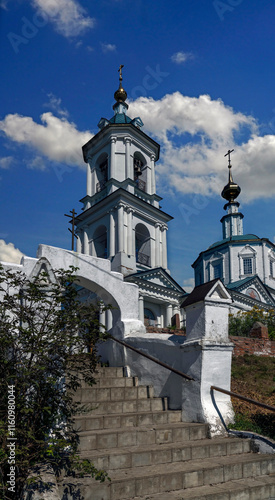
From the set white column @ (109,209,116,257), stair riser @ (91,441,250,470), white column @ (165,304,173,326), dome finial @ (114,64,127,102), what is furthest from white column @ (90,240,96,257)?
stair riser @ (91,441,250,470)

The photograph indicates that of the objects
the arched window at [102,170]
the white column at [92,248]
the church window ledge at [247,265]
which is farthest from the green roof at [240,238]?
the white column at [92,248]

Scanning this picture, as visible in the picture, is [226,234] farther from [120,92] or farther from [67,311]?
[67,311]

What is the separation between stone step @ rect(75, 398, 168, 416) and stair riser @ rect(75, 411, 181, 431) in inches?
12.9

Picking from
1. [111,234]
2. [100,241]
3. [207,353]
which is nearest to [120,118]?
[100,241]

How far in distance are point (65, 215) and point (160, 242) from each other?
1362 centimetres

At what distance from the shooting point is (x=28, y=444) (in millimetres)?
→ 3795

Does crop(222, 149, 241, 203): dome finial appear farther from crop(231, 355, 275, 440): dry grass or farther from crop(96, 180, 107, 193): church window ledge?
crop(231, 355, 275, 440): dry grass

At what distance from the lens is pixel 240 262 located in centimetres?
3697

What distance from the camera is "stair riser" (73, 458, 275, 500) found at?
3.79 m

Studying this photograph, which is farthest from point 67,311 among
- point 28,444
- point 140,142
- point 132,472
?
point 140,142

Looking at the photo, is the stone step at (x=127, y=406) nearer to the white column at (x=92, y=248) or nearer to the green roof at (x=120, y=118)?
the white column at (x=92, y=248)

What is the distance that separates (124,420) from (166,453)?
90 centimetres

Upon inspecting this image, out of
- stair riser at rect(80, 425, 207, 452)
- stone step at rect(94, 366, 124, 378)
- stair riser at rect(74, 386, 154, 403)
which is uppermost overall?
stone step at rect(94, 366, 124, 378)

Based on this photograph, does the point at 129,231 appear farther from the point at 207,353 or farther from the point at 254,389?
the point at 207,353
